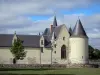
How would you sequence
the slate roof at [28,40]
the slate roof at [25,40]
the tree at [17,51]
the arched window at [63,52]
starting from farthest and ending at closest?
the arched window at [63,52] < the slate roof at [28,40] < the slate roof at [25,40] < the tree at [17,51]

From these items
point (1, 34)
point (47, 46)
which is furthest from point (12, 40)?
point (47, 46)

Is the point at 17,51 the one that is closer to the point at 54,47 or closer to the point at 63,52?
the point at 54,47

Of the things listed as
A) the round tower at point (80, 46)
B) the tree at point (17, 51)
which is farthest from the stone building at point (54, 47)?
the tree at point (17, 51)

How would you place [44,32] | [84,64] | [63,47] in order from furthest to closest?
[44,32] → [63,47] → [84,64]

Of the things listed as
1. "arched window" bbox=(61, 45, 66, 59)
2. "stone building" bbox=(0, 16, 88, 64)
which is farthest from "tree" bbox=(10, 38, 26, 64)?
"arched window" bbox=(61, 45, 66, 59)

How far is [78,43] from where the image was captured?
9169 cm

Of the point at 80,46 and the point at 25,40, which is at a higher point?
the point at 25,40

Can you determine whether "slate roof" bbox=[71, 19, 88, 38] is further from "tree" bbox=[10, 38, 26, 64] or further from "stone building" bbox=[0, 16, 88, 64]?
"tree" bbox=[10, 38, 26, 64]

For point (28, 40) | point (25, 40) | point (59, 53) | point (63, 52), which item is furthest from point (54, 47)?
point (25, 40)

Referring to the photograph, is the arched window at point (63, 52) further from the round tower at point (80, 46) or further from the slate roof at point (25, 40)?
the slate roof at point (25, 40)

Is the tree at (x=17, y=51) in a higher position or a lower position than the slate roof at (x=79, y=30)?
lower

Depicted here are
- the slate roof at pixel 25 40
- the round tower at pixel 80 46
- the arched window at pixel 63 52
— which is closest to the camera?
the round tower at pixel 80 46

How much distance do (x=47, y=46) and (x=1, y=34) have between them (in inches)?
546

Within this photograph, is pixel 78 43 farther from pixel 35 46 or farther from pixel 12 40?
pixel 12 40
